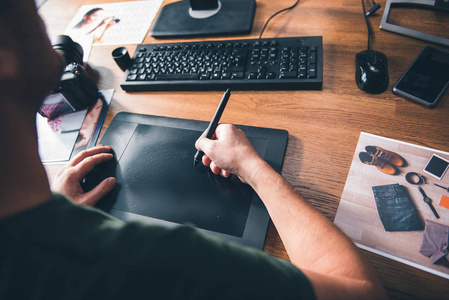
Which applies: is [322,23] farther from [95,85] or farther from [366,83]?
[95,85]

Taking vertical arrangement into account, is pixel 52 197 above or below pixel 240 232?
above

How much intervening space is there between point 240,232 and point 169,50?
633mm

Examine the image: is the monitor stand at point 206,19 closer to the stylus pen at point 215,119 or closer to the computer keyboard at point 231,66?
the computer keyboard at point 231,66

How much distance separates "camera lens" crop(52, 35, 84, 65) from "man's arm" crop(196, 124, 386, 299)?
0.61 m

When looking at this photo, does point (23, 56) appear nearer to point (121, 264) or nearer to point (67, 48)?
point (121, 264)

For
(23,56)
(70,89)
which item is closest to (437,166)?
(23,56)

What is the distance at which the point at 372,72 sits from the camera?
2.18 ft

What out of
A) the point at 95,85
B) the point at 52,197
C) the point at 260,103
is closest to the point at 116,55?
the point at 95,85

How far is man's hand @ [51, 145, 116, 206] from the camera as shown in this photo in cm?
63

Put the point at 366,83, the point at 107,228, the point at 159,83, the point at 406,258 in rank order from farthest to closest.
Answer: the point at 159,83 → the point at 366,83 → the point at 406,258 → the point at 107,228

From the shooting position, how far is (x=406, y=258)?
0.47m

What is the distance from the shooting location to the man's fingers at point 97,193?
24.3 inches

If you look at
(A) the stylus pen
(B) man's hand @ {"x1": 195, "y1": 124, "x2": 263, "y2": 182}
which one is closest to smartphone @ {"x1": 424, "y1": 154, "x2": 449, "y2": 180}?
(B) man's hand @ {"x1": 195, "y1": 124, "x2": 263, "y2": 182}

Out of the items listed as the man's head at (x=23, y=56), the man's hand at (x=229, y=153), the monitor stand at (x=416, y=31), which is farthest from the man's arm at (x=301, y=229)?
the monitor stand at (x=416, y=31)
